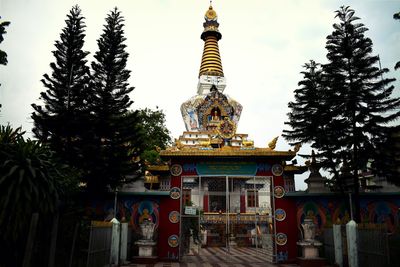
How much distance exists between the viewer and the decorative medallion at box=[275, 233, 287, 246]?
520 inches

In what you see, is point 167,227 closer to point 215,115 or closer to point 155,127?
point 215,115

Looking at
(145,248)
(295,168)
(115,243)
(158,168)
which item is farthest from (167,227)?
(295,168)

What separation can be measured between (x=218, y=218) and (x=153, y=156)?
9.23 m

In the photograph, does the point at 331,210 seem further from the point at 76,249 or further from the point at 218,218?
the point at 76,249

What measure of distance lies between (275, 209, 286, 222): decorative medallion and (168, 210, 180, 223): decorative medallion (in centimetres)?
384

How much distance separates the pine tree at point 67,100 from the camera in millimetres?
13414

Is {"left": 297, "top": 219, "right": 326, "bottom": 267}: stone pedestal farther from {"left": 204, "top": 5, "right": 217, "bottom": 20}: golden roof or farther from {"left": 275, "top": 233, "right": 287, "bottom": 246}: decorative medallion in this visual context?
{"left": 204, "top": 5, "right": 217, "bottom": 20}: golden roof

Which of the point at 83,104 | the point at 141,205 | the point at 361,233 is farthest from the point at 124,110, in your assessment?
the point at 361,233

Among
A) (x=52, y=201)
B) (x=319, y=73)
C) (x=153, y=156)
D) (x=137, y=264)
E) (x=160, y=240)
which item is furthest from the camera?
(x=153, y=156)

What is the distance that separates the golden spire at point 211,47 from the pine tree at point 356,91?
14.5 metres

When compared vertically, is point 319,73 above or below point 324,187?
above

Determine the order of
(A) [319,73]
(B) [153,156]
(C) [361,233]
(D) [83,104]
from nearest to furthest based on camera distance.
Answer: (C) [361,233] < (D) [83,104] < (A) [319,73] < (B) [153,156]

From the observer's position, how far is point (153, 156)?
858 inches

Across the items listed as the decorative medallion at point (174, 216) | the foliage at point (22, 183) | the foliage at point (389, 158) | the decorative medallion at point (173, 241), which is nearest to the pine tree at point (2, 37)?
the foliage at point (22, 183)
